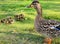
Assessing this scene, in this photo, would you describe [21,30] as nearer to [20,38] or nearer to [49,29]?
[20,38]

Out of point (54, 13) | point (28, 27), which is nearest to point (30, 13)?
point (54, 13)

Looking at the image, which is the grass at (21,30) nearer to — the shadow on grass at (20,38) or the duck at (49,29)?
the shadow on grass at (20,38)

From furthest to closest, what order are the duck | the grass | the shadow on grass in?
1. the grass
2. the shadow on grass
3. the duck

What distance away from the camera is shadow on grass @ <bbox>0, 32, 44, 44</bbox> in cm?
724

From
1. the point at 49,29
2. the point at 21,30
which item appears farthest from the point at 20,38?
the point at 49,29

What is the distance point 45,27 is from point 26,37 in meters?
0.97

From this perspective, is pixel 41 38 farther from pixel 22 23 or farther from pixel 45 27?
pixel 22 23

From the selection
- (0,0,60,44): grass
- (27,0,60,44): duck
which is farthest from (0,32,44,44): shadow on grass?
(27,0,60,44): duck

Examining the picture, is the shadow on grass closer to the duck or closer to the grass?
the grass

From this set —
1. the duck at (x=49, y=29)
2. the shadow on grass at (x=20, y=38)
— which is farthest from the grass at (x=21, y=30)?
the duck at (x=49, y=29)

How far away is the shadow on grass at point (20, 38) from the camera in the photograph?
7242 millimetres

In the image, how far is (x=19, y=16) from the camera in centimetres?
984

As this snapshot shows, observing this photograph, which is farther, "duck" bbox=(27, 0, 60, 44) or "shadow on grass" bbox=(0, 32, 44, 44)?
"shadow on grass" bbox=(0, 32, 44, 44)

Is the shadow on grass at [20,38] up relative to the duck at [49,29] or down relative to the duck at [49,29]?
down
